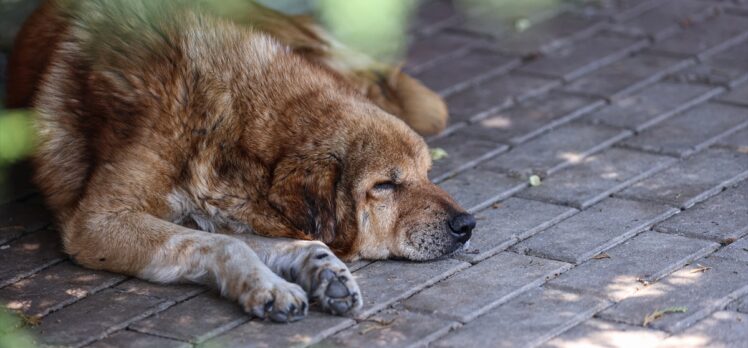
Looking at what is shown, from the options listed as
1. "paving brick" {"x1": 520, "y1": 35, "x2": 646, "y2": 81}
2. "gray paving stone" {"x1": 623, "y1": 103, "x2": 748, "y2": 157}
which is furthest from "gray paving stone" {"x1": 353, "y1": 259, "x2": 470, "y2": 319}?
"paving brick" {"x1": 520, "y1": 35, "x2": 646, "y2": 81}

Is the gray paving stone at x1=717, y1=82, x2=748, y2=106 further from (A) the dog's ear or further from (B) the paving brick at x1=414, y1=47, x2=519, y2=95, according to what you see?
(A) the dog's ear

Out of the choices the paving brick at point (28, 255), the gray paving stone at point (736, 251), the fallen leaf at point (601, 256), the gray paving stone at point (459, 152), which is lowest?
the paving brick at point (28, 255)

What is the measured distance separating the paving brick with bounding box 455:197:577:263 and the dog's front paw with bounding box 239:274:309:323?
84 cm

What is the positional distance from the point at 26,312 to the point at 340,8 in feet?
6.95

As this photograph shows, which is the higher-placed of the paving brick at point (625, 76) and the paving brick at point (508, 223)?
the paving brick at point (625, 76)

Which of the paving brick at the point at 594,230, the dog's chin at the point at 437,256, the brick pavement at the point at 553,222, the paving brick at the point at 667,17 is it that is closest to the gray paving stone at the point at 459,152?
the brick pavement at the point at 553,222

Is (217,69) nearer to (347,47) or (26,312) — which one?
(26,312)

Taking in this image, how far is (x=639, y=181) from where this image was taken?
5527 mm

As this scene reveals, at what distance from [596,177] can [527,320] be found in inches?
64.9

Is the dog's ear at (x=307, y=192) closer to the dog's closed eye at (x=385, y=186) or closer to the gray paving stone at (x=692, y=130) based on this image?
the dog's closed eye at (x=385, y=186)

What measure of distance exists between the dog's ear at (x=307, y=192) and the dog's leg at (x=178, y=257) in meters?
0.23

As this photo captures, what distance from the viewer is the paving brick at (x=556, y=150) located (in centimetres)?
578

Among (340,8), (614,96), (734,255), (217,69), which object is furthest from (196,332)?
(614,96)

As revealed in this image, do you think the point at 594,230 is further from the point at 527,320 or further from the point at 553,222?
the point at 527,320
